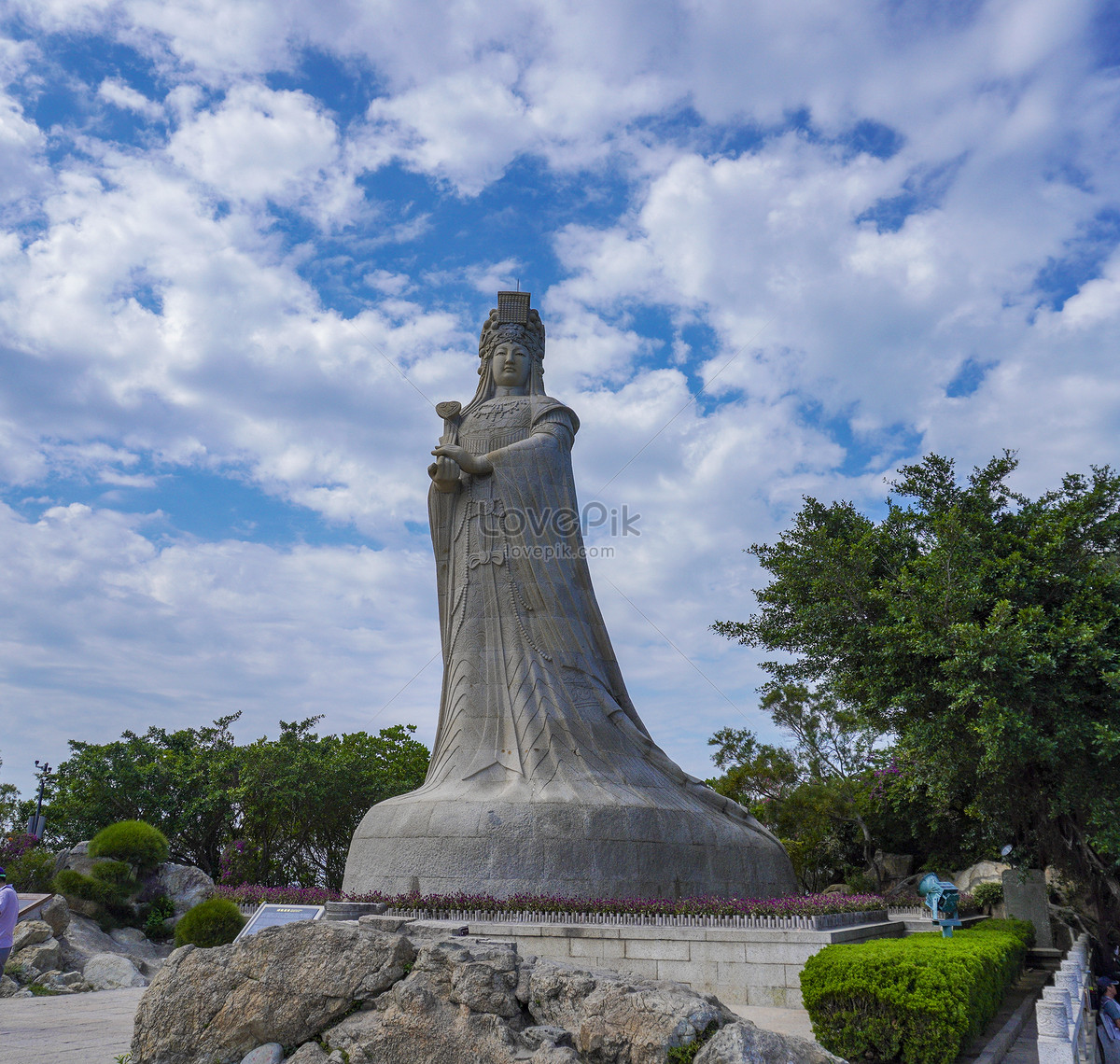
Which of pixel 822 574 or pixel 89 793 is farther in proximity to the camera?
pixel 89 793

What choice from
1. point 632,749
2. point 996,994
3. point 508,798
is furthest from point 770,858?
point 996,994

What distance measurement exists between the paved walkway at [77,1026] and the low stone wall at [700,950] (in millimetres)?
273

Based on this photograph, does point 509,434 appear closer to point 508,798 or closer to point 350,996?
point 508,798

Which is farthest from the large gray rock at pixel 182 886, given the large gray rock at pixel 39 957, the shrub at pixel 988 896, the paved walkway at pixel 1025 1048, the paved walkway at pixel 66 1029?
the shrub at pixel 988 896

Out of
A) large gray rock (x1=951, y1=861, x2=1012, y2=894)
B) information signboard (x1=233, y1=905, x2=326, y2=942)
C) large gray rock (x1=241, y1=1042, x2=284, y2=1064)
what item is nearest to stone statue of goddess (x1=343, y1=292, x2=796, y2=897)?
information signboard (x1=233, y1=905, x2=326, y2=942)

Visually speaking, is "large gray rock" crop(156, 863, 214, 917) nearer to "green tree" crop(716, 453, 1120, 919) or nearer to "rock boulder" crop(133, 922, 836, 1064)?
"green tree" crop(716, 453, 1120, 919)

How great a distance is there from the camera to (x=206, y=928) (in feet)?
37.5

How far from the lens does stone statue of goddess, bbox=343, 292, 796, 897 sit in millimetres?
11203

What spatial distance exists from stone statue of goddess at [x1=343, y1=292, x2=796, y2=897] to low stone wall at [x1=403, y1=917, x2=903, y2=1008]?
156cm

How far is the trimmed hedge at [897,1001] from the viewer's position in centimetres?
604

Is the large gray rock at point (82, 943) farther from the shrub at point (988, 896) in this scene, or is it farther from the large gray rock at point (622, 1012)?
the shrub at point (988, 896)

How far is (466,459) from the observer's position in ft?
47.1

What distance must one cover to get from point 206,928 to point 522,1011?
851 cm

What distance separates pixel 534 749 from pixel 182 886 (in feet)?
31.5
